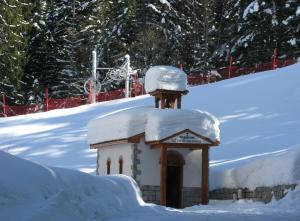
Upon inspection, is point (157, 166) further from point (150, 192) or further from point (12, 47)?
point (12, 47)

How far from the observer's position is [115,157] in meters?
18.7

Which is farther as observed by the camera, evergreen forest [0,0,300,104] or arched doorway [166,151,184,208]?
evergreen forest [0,0,300,104]

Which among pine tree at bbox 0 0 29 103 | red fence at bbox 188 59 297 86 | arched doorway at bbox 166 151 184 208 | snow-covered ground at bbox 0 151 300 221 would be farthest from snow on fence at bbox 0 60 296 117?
snow-covered ground at bbox 0 151 300 221

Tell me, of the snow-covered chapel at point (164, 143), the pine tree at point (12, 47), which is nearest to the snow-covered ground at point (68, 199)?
the snow-covered chapel at point (164, 143)

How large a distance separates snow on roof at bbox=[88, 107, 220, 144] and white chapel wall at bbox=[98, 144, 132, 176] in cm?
44

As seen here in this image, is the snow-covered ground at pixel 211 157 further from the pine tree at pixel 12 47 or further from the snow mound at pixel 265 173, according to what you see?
the pine tree at pixel 12 47

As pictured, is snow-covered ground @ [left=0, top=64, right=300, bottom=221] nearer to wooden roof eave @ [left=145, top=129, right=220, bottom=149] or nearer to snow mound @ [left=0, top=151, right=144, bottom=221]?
snow mound @ [left=0, top=151, right=144, bottom=221]

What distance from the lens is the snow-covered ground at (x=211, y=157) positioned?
8.23 meters

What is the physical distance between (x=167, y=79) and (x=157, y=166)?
8.82 ft

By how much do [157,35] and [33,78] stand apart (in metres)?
10.8

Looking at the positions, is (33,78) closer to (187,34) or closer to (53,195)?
(187,34)

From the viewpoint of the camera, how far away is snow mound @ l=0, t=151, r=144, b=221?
25.2 feet

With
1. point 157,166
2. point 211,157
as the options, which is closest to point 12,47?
point 211,157

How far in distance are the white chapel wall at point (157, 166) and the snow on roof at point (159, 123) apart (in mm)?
591
